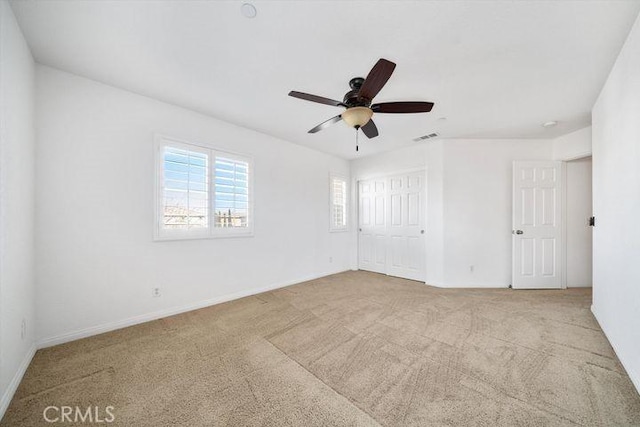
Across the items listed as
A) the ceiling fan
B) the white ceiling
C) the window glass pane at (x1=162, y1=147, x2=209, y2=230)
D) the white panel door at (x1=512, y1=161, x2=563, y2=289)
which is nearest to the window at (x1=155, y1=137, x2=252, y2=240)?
the window glass pane at (x1=162, y1=147, x2=209, y2=230)

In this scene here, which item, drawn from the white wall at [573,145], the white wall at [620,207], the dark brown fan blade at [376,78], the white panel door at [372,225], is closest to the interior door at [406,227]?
the white panel door at [372,225]

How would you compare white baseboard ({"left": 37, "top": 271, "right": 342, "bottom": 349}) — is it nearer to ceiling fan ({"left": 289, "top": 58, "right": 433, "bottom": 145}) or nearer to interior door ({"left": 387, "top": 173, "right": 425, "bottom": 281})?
interior door ({"left": 387, "top": 173, "right": 425, "bottom": 281})

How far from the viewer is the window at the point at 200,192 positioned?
2.97 metres

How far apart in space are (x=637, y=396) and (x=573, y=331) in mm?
1036

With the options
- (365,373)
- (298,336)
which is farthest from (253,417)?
(298,336)

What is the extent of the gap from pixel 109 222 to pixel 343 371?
2777 mm

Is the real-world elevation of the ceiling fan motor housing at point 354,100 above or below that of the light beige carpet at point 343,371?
above

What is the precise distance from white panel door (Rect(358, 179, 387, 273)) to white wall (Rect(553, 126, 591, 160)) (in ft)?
9.44

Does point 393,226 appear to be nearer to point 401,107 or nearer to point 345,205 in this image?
point 345,205

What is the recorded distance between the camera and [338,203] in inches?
217

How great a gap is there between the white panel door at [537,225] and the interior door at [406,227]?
149 cm

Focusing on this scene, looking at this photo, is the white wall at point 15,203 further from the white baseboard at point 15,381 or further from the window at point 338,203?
the window at point 338,203

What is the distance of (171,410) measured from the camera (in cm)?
154

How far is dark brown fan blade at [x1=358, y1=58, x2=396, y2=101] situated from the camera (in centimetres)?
158
